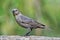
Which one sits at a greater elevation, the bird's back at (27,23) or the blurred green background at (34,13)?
the blurred green background at (34,13)

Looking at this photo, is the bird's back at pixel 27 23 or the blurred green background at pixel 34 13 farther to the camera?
the blurred green background at pixel 34 13

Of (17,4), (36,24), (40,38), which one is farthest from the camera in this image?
(17,4)

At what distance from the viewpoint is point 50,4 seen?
13.5ft

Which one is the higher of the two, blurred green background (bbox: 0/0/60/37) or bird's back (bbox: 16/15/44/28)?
blurred green background (bbox: 0/0/60/37)

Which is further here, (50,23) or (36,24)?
(50,23)

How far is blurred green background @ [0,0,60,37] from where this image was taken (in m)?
4.11

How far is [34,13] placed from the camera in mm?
4293

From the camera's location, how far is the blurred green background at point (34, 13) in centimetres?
411

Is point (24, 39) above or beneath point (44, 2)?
beneath

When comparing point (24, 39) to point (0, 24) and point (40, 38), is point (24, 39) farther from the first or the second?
point (0, 24)

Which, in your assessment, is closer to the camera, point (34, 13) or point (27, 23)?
point (27, 23)

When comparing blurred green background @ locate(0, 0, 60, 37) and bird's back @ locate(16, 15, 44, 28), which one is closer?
bird's back @ locate(16, 15, 44, 28)

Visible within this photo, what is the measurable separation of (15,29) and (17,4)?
48 cm

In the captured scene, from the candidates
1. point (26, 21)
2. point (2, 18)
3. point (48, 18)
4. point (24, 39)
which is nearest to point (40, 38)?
point (24, 39)
